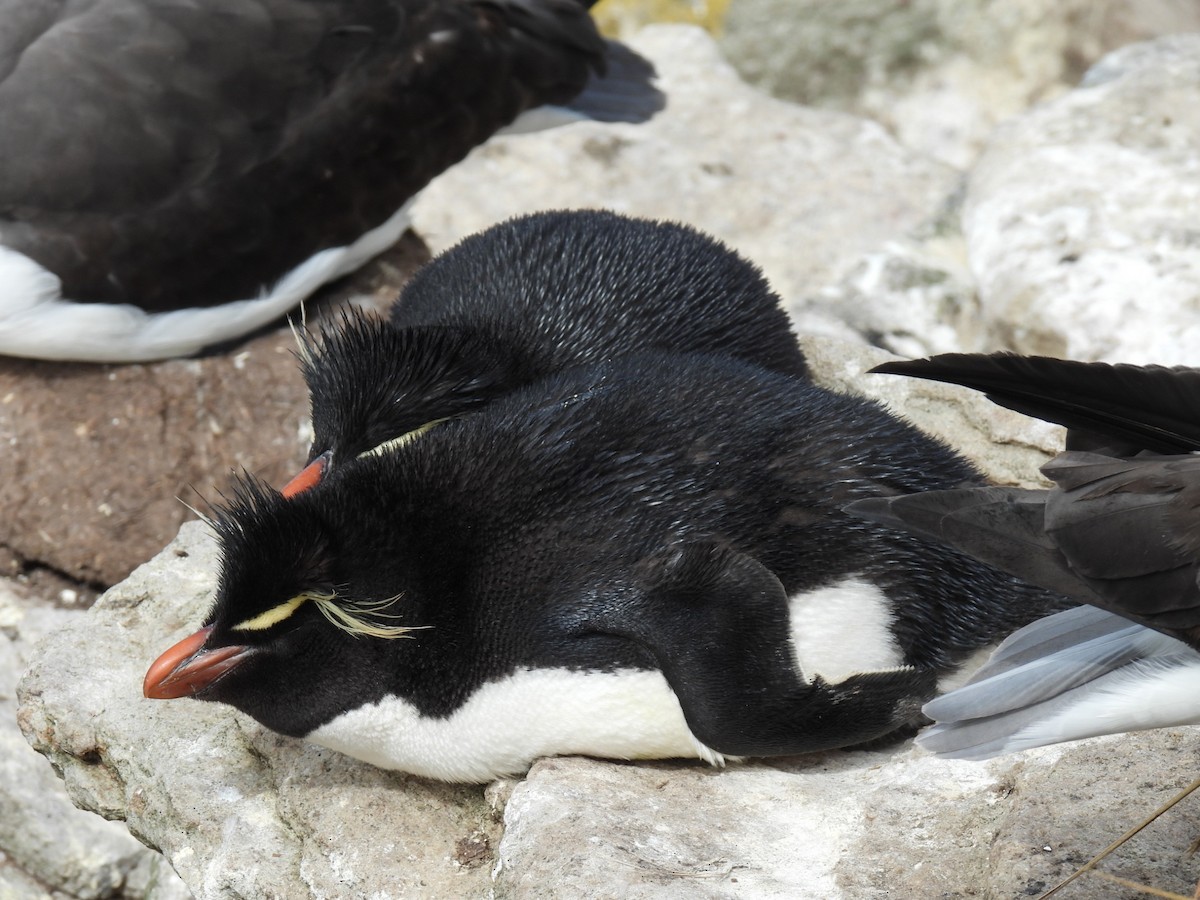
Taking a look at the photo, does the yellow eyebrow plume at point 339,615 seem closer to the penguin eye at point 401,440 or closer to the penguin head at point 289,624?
the penguin head at point 289,624

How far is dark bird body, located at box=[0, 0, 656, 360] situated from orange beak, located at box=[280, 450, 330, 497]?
5.56 feet

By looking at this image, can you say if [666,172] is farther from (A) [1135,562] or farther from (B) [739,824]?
(A) [1135,562]

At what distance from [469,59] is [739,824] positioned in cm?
331

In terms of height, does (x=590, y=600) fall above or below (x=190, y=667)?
above

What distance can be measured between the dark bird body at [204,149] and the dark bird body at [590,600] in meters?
2.07

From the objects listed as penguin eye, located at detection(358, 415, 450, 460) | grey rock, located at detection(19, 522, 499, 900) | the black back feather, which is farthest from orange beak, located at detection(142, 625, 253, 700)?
the black back feather

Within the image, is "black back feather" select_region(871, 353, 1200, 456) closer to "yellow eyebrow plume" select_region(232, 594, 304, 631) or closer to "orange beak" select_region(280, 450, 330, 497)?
"yellow eyebrow plume" select_region(232, 594, 304, 631)

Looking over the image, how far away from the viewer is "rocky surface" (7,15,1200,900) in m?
2.53

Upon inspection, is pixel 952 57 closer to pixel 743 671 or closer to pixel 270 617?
pixel 743 671

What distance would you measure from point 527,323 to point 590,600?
39.2 inches

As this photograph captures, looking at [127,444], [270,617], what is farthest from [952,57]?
[270,617]

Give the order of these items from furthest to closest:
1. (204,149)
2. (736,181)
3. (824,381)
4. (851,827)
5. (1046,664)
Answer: (736,181), (204,149), (824,381), (851,827), (1046,664)

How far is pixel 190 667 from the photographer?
8.91ft

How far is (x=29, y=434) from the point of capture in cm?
472
